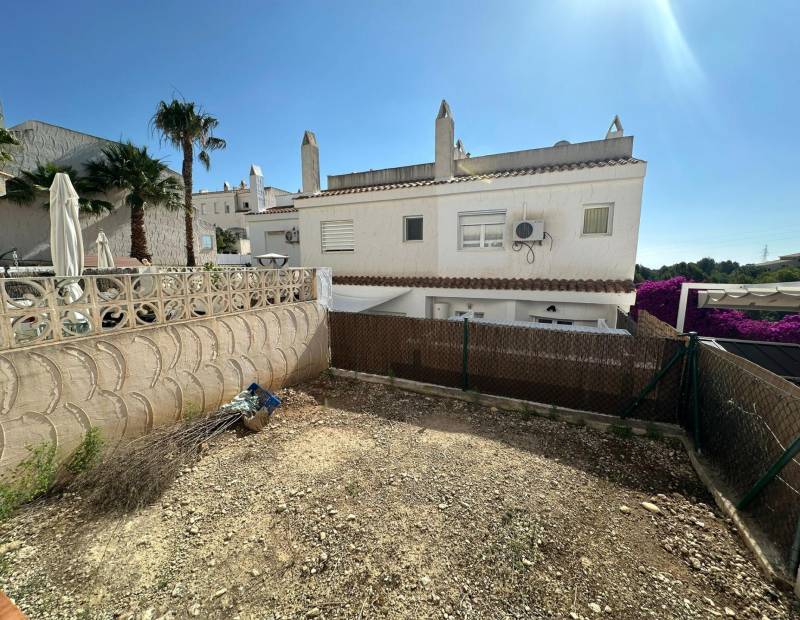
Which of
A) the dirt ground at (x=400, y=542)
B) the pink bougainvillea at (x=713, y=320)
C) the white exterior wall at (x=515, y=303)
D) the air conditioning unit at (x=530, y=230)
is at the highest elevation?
the air conditioning unit at (x=530, y=230)

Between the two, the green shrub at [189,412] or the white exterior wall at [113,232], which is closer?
the green shrub at [189,412]

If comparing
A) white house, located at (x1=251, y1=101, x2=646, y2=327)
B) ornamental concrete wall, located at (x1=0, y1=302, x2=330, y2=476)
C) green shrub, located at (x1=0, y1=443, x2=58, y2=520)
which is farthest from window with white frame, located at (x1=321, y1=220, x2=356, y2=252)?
green shrub, located at (x1=0, y1=443, x2=58, y2=520)

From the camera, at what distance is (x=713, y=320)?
14875 millimetres

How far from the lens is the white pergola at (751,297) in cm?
805

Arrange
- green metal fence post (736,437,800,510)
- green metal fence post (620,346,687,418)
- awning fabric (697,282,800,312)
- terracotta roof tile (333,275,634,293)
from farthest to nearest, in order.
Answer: terracotta roof tile (333,275,634,293), awning fabric (697,282,800,312), green metal fence post (620,346,687,418), green metal fence post (736,437,800,510)

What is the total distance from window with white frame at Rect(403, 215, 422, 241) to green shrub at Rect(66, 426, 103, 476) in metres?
10.3

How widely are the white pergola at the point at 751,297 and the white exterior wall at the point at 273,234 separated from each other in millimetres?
17981

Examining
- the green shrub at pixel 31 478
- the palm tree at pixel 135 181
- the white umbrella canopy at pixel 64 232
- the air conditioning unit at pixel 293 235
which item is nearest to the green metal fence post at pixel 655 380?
the green shrub at pixel 31 478

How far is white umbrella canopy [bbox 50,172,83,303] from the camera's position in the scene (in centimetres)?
651

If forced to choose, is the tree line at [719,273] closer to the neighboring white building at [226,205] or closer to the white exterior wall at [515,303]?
the white exterior wall at [515,303]

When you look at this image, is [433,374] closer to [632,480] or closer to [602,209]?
[632,480]

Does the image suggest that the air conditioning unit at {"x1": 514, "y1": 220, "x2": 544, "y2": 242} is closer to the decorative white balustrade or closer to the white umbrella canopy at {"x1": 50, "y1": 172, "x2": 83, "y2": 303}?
the decorative white balustrade

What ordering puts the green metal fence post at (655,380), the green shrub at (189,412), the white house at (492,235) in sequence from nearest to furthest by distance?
the green shrub at (189,412) < the green metal fence post at (655,380) < the white house at (492,235)

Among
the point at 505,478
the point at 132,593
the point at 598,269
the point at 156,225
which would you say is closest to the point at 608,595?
the point at 505,478
